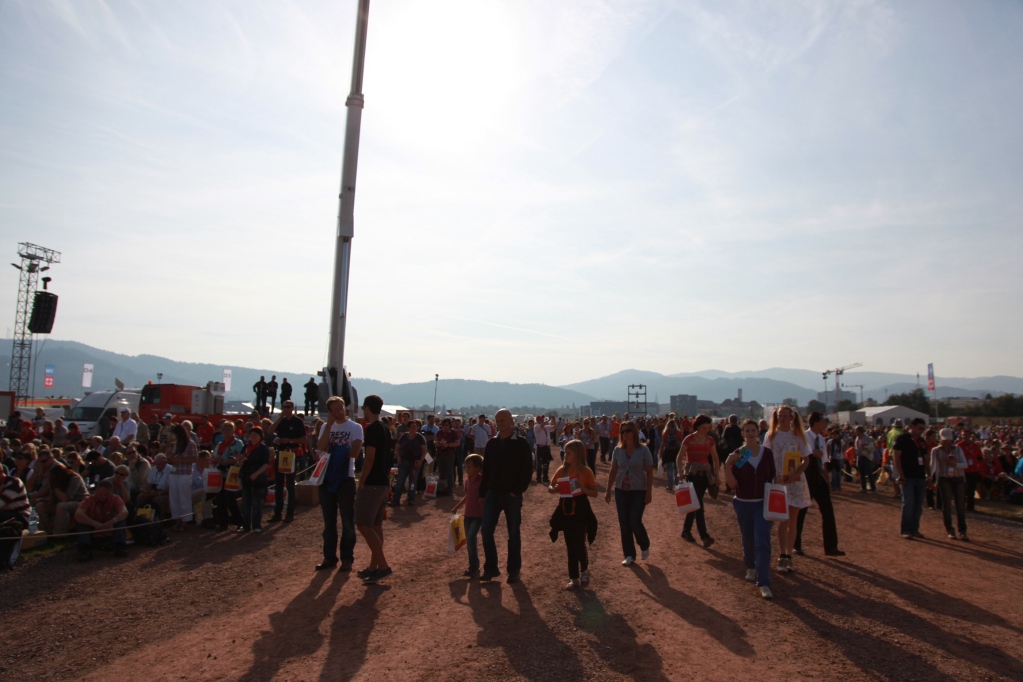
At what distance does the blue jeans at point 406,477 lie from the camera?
523 inches

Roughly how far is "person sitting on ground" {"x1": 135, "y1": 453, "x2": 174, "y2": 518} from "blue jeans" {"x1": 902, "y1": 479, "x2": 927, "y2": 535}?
11783mm

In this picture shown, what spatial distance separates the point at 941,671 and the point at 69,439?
1820 centimetres

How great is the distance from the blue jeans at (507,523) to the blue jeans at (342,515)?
5.10 feet

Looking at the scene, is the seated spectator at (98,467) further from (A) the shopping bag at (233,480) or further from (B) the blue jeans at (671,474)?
(B) the blue jeans at (671,474)

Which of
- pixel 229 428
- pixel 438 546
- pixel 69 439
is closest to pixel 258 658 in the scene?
pixel 438 546

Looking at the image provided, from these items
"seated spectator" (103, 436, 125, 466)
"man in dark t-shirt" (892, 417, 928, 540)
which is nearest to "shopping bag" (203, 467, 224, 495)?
"seated spectator" (103, 436, 125, 466)

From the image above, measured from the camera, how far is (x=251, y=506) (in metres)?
10.7

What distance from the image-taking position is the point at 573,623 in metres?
5.95

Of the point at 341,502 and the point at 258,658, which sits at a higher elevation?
the point at 341,502

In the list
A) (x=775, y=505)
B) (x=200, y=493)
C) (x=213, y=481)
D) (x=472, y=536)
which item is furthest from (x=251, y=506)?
(x=775, y=505)

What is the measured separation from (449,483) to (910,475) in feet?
30.6

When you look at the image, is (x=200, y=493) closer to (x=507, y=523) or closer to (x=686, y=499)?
(x=507, y=523)

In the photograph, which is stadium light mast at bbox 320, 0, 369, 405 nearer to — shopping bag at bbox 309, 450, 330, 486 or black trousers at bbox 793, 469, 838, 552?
shopping bag at bbox 309, 450, 330, 486

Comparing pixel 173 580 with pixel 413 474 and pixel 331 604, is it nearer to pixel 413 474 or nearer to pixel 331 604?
pixel 331 604
